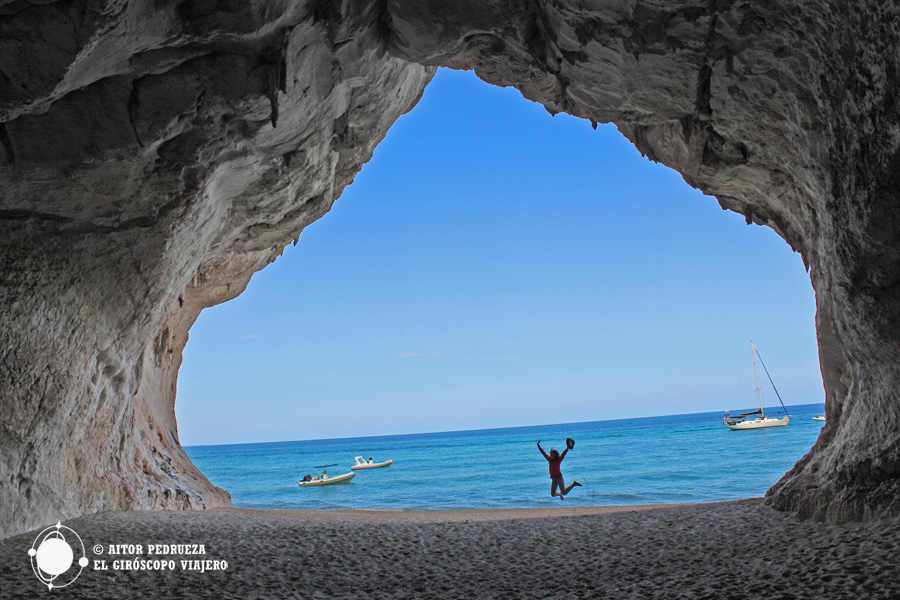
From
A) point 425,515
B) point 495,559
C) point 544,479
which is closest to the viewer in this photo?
point 495,559

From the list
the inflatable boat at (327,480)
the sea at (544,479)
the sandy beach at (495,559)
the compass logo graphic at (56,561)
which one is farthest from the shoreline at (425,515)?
the inflatable boat at (327,480)

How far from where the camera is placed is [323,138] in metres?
8.37

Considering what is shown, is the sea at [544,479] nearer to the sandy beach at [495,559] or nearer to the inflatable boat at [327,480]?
the inflatable boat at [327,480]

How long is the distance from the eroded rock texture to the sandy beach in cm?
106

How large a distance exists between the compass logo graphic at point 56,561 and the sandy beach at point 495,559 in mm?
77

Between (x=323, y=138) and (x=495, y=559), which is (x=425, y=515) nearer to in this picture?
(x=495, y=559)

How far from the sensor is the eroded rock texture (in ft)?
16.6

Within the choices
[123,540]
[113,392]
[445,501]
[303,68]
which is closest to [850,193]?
[303,68]

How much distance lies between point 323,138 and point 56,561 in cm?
606

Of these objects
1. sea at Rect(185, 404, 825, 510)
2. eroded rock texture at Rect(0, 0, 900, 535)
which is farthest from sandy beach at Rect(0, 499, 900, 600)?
sea at Rect(185, 404, 825, 510)

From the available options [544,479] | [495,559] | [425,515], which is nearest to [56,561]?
[495,559]

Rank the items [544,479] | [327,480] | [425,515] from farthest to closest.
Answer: [327,480], [544,479], [425,515]

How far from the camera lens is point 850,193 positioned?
513cm

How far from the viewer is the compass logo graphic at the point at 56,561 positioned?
174 inches
